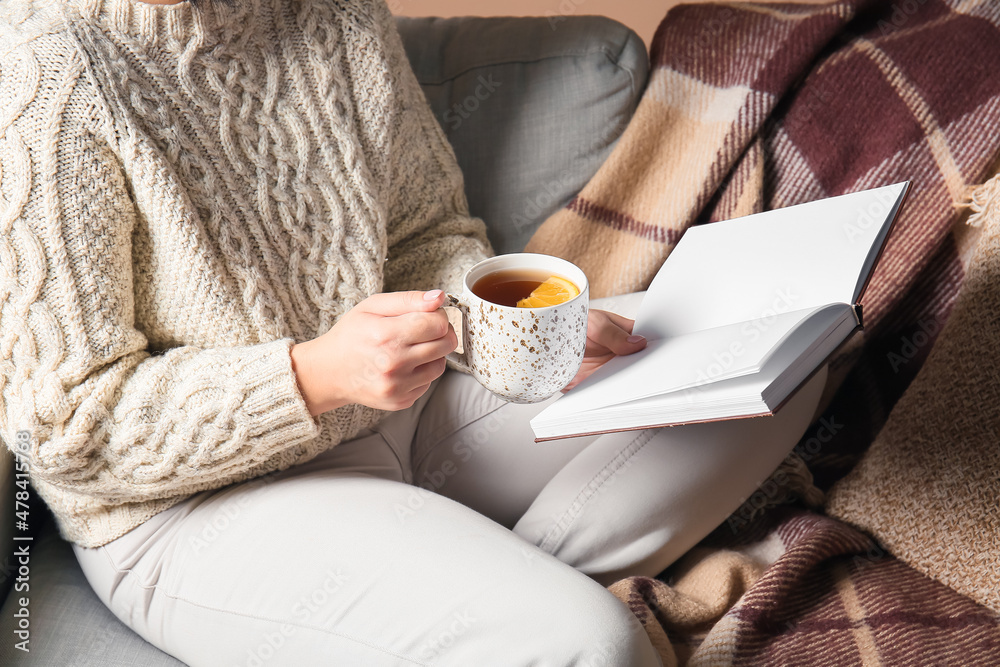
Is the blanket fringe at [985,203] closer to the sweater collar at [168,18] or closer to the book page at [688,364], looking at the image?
the book page at [688,364]

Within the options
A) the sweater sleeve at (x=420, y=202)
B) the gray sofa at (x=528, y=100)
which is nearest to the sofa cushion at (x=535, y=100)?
the gray sofa at (x=528, y=100)

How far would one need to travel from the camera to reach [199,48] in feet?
2.37

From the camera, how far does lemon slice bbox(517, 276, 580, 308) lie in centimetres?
62

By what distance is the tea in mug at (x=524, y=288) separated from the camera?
622 mm

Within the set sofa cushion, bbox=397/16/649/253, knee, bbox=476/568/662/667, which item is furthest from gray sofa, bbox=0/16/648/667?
knee, bbox=476/568/662/667

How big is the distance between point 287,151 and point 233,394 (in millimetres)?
272

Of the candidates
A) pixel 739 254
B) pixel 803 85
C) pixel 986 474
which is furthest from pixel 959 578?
pixel 803 85

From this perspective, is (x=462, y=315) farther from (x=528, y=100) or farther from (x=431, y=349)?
(x=528, y=100)

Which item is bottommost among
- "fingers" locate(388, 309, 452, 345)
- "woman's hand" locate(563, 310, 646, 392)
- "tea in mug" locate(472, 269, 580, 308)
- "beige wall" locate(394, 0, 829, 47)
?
"woman's hand" locate(563, 310, 646, 392)

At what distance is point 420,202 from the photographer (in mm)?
957

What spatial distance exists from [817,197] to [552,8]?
2.59 ft

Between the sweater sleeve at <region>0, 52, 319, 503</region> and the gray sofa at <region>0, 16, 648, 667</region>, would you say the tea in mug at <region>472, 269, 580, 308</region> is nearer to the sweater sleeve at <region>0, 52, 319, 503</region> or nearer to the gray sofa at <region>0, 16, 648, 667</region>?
the sweater sleeve at <region>0, 52, 319, 503</region>

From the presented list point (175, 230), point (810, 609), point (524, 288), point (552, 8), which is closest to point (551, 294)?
point (524, 288)

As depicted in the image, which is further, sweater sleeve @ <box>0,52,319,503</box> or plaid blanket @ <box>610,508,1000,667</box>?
plaid blanket @ <box>610,508,1000,667</box>
